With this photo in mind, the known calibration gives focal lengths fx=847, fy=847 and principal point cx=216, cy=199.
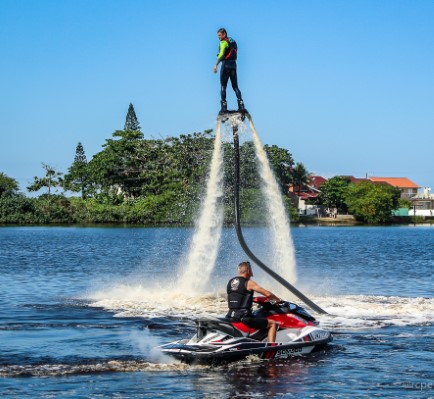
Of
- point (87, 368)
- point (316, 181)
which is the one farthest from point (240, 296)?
point (316, 181)

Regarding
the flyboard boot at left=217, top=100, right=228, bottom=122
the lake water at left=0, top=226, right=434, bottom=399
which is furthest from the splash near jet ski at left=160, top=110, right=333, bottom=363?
the flyboard boot at left=217, top=100, right=228, bottom=122

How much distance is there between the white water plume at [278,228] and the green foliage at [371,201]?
11803 cm

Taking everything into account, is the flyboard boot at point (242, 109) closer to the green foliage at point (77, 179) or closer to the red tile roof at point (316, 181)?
the green foliage at point (77, 179)

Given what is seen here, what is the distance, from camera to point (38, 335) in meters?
21.3

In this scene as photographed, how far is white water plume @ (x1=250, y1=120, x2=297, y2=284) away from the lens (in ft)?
87.4

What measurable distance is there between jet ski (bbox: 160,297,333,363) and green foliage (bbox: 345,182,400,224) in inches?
5013

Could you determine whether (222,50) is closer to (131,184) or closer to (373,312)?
(373,312)

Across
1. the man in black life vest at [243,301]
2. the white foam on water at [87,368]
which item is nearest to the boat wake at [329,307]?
the man in black life vest at [243,301]

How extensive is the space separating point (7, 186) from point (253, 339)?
120 m

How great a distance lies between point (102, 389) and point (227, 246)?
5964cm

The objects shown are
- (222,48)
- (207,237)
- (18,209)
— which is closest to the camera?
(222,48)

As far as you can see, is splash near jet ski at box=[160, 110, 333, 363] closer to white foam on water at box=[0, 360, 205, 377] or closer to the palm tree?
white foam on water at box=[0, 360, 205, 377]

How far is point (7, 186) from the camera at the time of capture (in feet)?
435

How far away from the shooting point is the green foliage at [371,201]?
477 feet
